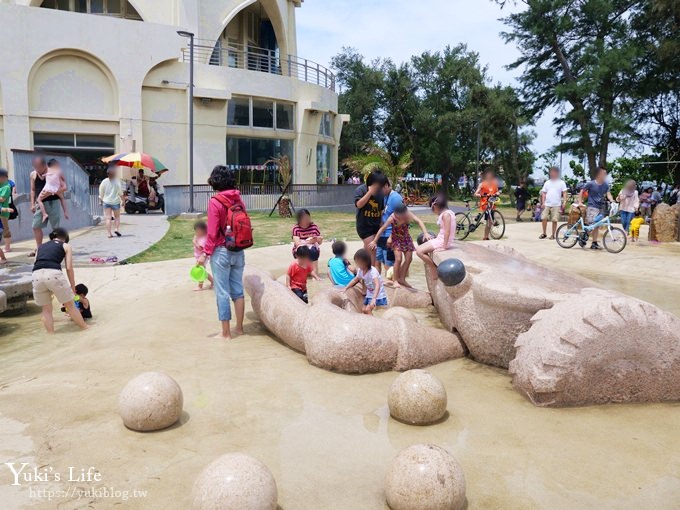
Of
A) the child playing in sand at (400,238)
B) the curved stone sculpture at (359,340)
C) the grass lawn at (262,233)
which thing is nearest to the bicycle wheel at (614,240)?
the grass lawn at (262,233)

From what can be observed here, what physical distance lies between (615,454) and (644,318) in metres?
1.13

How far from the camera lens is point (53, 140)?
70.8ft

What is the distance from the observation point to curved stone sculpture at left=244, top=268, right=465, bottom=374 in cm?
499

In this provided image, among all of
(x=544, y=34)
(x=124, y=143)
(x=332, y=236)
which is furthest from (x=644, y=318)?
(x=544, y=34)

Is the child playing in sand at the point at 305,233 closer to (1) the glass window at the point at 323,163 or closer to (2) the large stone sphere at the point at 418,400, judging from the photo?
(2) the large stone sphere at the point at 418,400

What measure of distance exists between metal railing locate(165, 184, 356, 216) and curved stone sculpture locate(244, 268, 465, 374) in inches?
606

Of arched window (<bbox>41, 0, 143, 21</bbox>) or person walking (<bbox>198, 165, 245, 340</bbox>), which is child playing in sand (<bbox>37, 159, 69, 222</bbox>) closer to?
person walking (<bbox>198, 165, 245, 340</bbox>)

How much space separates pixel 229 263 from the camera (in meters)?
6.00

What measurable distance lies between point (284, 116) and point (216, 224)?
21097 millimetres

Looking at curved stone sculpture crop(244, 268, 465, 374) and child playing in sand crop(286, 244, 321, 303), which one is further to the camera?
child playing in sand crop(286, 244, 321, 303)

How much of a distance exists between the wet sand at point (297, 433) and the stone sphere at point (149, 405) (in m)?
0.08

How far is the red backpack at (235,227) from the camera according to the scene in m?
5.87

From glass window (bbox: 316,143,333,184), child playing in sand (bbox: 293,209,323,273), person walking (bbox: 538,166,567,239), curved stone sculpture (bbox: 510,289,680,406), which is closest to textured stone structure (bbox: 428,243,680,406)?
curved stone sculpture (bbox: 510,289,680,406)

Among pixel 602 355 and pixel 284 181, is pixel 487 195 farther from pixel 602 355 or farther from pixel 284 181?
pixel 602 355
